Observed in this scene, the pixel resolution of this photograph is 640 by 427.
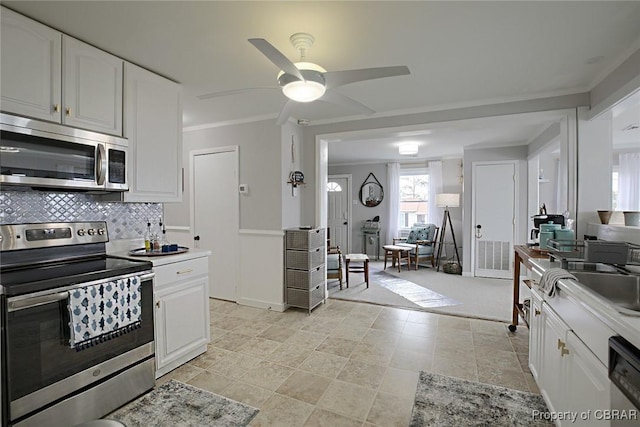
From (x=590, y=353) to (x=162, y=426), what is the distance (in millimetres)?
2243

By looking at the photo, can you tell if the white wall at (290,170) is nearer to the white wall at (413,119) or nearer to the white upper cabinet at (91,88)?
the white wall at (413,119)

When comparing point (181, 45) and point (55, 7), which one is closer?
point (55, 7)

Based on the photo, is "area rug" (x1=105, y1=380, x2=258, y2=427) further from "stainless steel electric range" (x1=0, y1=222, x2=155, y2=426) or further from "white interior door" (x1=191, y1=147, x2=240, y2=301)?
"white interior door" (x1=191, y1=147, x2=240, y2=301)

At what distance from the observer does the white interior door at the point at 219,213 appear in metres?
4.05

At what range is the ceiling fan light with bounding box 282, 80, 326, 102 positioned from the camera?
183 cm

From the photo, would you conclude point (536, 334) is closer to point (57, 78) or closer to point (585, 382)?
Answer: point (585, 382)

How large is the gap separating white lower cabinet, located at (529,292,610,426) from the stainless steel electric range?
2439 mm

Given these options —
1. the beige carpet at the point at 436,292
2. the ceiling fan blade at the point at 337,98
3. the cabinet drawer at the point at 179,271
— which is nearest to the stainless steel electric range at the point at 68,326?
the cabinet drawer at the point at 179,271

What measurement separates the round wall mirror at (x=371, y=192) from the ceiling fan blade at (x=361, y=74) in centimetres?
570

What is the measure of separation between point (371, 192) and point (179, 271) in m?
5.74

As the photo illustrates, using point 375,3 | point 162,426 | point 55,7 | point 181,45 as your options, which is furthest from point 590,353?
point 55,7

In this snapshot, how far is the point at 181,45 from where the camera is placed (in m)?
2.16

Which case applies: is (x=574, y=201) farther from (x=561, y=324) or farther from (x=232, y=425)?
(x=232, y=425)

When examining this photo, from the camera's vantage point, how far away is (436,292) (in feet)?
15.0
